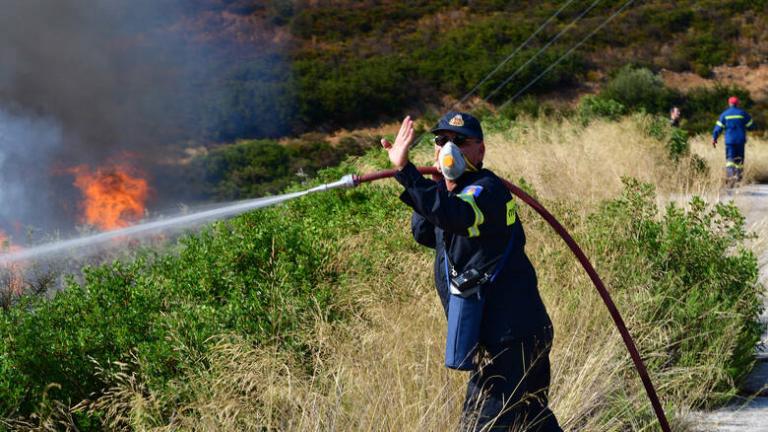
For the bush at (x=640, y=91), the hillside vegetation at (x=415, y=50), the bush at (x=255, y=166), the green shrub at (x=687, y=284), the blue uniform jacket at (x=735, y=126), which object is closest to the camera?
the green shrub at (x=687, y=284)

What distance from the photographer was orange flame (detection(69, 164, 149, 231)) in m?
10.8

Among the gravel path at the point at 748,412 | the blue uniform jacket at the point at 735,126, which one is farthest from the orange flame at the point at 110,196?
the blue uniform jacket at the point at 735,126

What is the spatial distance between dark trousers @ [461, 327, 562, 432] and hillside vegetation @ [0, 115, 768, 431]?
7.8 inches

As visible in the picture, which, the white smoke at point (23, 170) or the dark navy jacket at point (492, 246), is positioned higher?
the dark navy jacket at point (492, 246)

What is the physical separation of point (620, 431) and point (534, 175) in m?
5.56

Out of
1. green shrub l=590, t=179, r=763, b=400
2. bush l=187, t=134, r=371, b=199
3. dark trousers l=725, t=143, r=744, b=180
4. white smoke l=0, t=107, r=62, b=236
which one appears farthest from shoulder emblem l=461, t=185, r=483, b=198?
bush l=187, t=134, r=371, b=199

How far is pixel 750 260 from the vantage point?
5645mm

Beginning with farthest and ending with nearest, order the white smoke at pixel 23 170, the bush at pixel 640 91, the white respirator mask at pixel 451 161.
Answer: the bush at pixel 640 91
the white smoke at pixel 23 170
the white respirator mask at pixel 451 161

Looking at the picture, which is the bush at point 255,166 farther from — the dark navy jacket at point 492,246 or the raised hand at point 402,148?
the raised hand at point 402,148

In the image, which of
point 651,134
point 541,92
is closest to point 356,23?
point 541,92

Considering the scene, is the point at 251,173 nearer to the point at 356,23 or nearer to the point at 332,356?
the point at 332,356

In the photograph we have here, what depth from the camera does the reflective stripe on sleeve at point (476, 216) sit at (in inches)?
129

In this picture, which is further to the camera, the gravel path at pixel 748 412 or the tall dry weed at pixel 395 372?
the gravel path at pixel 748 412

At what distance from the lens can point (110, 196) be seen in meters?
12.2
